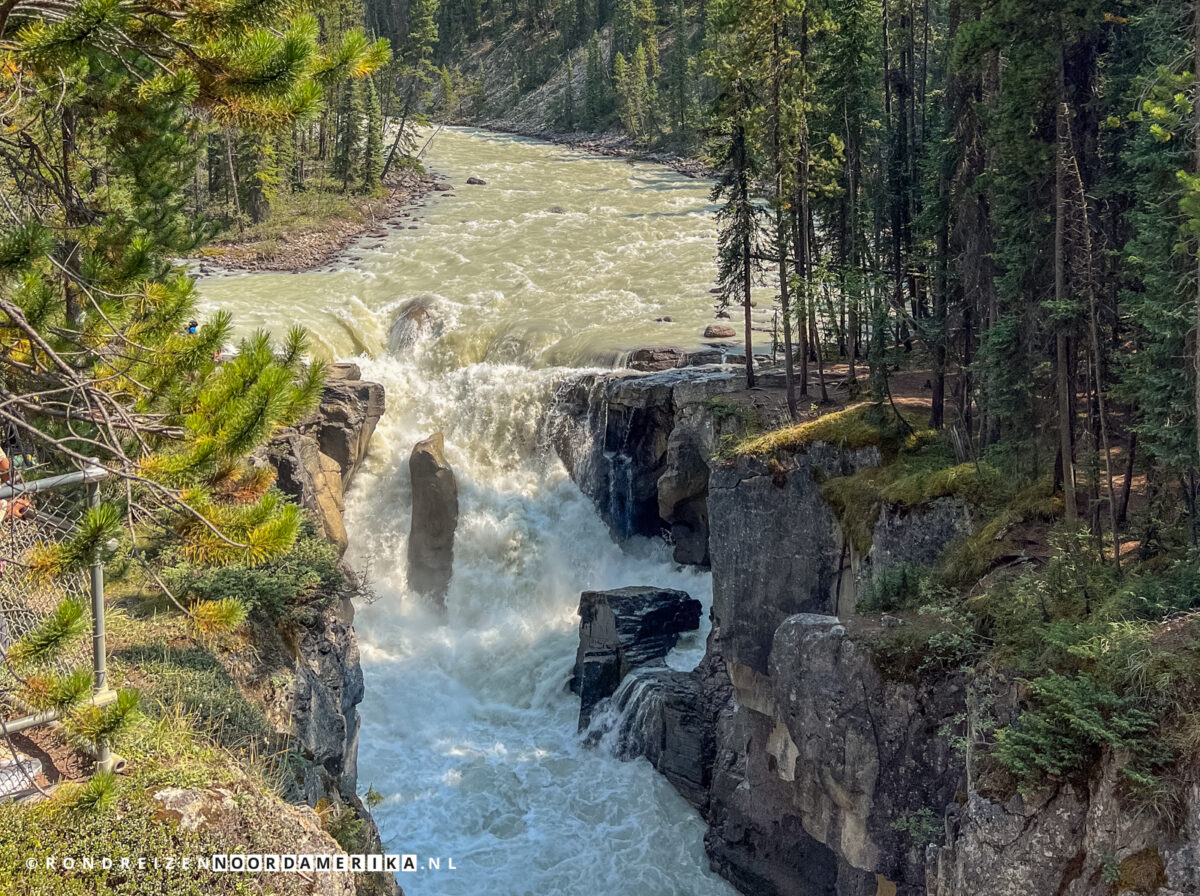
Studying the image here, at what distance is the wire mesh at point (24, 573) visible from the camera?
7531 millimetres

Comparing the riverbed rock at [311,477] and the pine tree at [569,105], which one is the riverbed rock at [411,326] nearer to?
the riverbed rock at [311,477]

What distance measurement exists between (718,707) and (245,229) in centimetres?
3757

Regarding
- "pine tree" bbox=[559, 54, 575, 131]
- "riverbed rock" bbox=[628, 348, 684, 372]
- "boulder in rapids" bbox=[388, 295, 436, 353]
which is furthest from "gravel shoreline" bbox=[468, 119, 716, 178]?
"riverbed rock" bbox=[628, 348, 684, 372]

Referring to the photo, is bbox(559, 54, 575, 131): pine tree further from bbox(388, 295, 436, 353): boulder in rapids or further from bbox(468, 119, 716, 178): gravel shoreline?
bbox(388, 295, 436, 353): boulder in rapids

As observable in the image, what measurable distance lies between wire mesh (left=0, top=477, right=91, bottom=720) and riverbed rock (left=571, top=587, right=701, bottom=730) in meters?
15.5

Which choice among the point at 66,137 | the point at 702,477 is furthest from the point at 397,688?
the point at 66,137

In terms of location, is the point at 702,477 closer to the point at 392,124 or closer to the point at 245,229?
the point at 245,229

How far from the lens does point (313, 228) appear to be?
49625mm

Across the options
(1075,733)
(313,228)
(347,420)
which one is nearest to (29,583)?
(1075,733)

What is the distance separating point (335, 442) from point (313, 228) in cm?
2384

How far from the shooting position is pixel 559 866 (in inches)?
755

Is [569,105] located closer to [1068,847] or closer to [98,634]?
[1068,847]

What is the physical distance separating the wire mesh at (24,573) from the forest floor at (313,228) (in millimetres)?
35720

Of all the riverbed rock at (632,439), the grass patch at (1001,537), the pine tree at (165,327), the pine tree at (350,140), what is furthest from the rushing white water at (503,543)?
the pine tree at (165,327)
